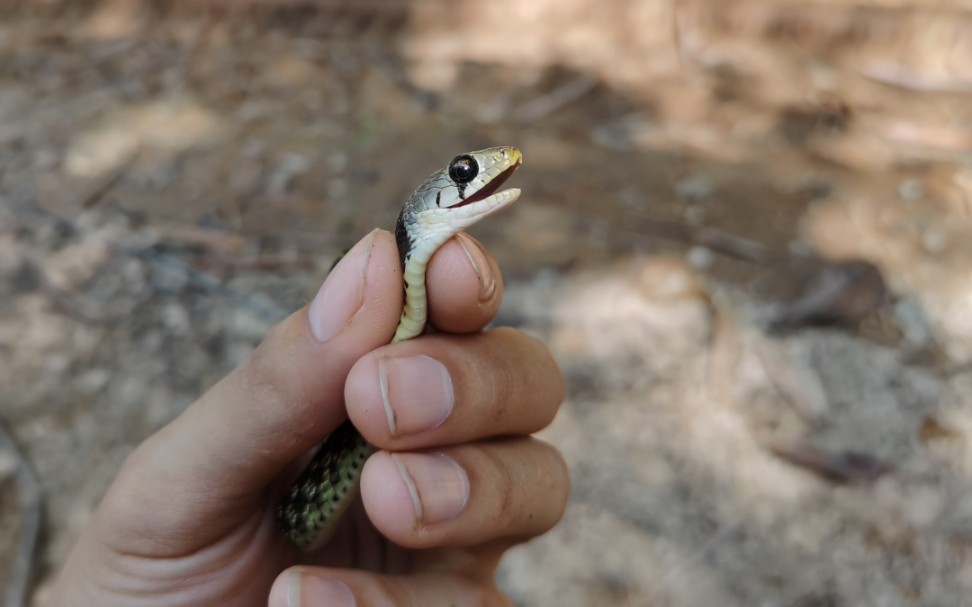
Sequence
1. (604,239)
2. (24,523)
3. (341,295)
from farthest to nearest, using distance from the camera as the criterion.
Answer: (604,239) → (24,523) → (341,295)

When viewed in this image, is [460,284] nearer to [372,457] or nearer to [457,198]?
[457,198]

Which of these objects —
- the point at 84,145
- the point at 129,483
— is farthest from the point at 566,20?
the point at 129,483

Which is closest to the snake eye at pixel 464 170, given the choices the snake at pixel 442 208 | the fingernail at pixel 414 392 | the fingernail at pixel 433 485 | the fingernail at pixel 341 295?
the snake at pixel 442 208

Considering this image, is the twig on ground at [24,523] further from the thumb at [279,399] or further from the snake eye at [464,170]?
the snake eye at [464,170]

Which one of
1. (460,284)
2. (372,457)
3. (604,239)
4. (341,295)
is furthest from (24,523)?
(604,239)

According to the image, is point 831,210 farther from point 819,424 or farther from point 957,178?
point 819,424

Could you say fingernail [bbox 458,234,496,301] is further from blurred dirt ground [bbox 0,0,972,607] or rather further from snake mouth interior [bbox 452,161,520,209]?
blurred dirt ground [bbox 0,0,972,607]
